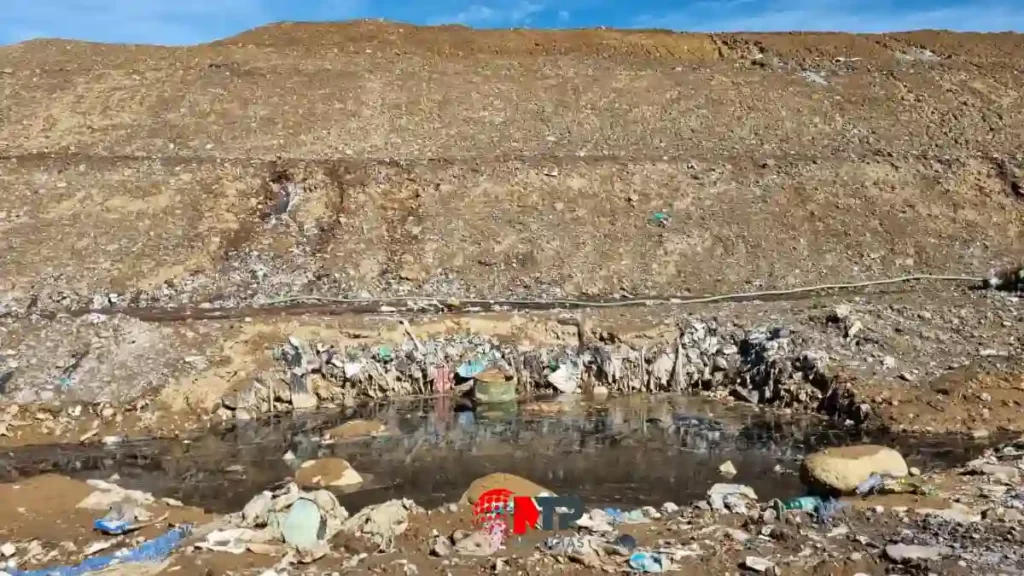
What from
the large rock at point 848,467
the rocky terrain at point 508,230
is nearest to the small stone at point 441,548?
the rocky terrain at point 508,230

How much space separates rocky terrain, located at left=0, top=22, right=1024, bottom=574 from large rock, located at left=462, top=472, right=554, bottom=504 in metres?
1.86

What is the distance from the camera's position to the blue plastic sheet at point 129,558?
6.65 m

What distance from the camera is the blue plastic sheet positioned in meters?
6.65

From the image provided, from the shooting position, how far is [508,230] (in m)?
Answer: 17.5

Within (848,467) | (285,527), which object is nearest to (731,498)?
(848,467)

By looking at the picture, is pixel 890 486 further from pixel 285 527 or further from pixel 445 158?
pixel 445 158

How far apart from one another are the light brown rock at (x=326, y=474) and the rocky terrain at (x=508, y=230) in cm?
118

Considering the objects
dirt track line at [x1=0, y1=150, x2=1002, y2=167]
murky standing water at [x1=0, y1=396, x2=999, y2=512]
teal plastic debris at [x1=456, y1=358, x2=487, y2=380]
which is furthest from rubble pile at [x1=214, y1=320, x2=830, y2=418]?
dirt track line at [x1=0, y1=150, x2=1002, y2=167]

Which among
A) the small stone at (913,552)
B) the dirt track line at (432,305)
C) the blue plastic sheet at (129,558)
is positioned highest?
the dirt track line at (432,305)

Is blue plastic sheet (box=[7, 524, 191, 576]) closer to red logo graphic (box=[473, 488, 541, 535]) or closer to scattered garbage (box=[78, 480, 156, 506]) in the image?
scattered garbage (box=[78, 480, 156, 506])

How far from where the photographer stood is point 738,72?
78.9ft

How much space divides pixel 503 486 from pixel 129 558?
128 inches

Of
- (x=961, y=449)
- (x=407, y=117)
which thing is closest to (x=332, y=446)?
(x=961, y=449)

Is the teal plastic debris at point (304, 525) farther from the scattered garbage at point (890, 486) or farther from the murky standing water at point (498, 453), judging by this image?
the scattered garbage at point (890, 486)
